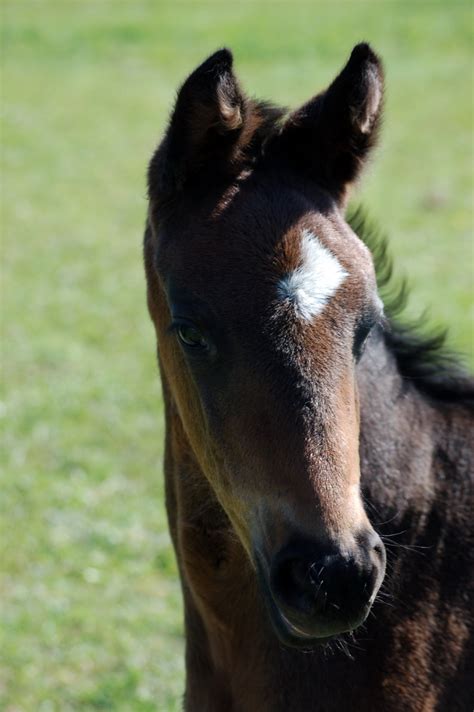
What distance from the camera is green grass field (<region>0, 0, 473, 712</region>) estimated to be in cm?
530

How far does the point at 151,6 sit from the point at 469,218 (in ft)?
45.2

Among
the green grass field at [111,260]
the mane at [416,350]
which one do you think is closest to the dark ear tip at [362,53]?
the green grass field at [111,260]

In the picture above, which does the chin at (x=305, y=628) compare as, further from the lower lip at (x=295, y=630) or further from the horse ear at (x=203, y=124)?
the horse ear at (x=203, y=124)

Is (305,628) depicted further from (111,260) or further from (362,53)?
(111,260)

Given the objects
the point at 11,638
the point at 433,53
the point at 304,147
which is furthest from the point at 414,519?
the point at 433,53

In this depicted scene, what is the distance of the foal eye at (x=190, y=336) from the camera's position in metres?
2.69

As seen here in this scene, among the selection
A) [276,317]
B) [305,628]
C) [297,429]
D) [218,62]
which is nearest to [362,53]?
[218,62]

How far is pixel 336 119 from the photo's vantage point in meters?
2.99

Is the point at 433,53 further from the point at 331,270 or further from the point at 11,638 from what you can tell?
the point at 331,270

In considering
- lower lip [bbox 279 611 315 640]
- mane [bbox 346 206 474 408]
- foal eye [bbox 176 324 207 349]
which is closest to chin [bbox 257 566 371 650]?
lower lip [bbox 279 611 315 640]

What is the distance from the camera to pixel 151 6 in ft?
76.4

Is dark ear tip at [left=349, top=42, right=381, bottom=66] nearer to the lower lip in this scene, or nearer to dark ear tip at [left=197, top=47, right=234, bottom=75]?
dark ear tip at [left=197, top=47, right=234, bottom=75]

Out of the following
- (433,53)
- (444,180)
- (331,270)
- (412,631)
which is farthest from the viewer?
(433,53)

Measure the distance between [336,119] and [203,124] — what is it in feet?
1.37
